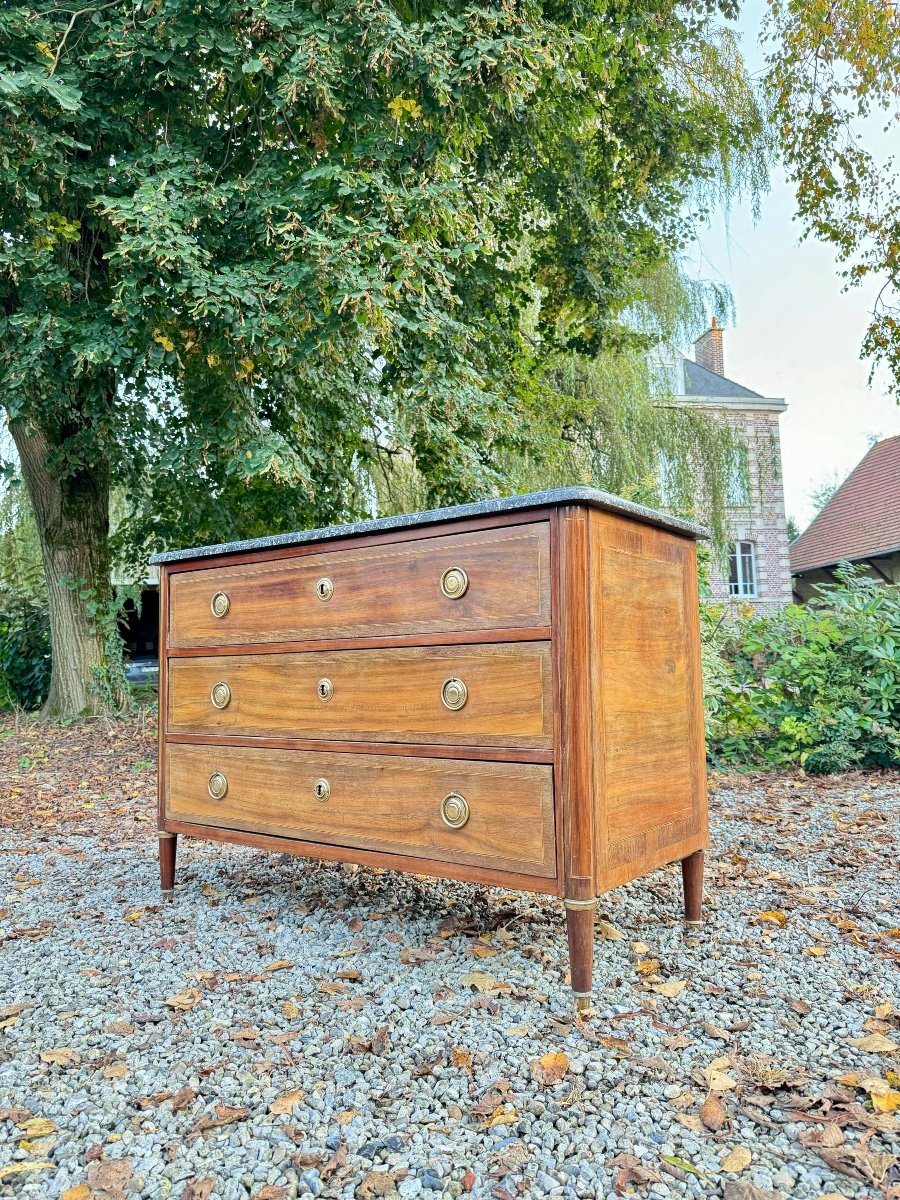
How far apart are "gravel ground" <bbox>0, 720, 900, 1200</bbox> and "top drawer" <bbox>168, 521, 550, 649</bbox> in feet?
3.26

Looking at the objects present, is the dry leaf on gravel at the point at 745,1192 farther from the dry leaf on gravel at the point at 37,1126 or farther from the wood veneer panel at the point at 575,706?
the dry leaf on gravel at the point at 37,1126

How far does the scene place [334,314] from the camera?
5891 mm

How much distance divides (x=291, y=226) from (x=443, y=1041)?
16.1ft

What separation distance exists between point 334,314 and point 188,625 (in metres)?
3.32

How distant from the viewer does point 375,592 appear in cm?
262

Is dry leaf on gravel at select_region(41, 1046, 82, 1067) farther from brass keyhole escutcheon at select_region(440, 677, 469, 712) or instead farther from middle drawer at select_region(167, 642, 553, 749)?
brass keyhole escutcheon at select_region(440, 677, 469, 712)

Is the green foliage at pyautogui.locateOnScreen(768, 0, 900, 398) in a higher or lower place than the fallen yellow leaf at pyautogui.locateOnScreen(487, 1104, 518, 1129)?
higher

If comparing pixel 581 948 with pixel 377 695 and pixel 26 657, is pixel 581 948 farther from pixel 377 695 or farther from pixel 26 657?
pixel 26 657

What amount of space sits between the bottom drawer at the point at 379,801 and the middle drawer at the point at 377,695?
0.08m

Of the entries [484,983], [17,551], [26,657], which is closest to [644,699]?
[484,983]

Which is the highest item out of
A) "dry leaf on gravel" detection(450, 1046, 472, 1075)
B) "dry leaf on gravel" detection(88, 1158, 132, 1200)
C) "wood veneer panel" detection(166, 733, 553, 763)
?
"wood veneer panel" detection(166, 733, 553, 763)

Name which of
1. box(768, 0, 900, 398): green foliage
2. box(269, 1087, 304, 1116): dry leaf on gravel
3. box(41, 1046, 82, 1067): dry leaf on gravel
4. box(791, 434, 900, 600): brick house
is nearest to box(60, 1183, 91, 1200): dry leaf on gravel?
box(269, 1087, 304, 1116): dry leaf on gravel

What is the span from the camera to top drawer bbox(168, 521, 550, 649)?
7.45 feet

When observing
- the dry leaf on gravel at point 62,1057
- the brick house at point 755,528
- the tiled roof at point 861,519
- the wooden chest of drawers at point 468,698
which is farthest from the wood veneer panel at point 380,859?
the tiled roof at point 861,519
